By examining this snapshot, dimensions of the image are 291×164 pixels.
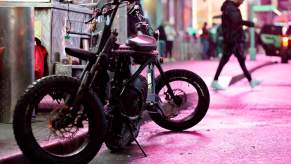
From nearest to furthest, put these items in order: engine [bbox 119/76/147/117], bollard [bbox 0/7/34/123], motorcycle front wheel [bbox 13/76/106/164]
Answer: motorcycle front wheel [bbox 13/76/106/164] → engine [bbox 119/76/147/117] → bollard [bbox 0/7/34/123]

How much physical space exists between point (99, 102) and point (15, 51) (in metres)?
2.12

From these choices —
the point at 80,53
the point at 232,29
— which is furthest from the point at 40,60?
the point at 232,29

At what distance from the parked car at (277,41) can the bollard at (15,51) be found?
64.0 feet

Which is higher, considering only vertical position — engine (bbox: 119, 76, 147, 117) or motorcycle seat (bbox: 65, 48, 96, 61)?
motorcycle seat (bbox: 65, 48, 96, 61)

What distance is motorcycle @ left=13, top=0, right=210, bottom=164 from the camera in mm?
5283

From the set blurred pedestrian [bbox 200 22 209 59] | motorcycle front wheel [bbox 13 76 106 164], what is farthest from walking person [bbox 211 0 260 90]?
blurred pedestrian [bbox 200 22 209 59]

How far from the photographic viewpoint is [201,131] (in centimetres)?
756

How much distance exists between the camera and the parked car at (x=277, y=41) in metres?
25.8

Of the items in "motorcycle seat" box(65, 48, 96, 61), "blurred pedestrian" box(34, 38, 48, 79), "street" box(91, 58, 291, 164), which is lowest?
"street" box(91, 58, 291, 164)

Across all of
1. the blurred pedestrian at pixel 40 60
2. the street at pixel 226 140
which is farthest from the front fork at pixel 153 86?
the blurred pedestrian at pixel 40 60

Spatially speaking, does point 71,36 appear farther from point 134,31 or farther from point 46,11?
point 134,31

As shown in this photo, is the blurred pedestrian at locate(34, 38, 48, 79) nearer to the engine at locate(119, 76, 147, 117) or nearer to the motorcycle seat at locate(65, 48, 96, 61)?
the engine at locate(119, 76, 147, 117)

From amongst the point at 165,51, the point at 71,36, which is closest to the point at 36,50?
the point at 71,36

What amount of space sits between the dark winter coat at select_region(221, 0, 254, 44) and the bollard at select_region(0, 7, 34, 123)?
579cm
